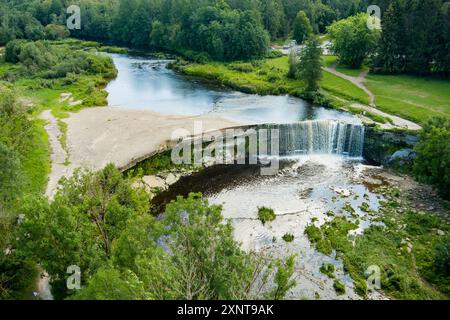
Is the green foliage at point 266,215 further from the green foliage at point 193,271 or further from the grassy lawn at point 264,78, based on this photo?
the grassy lawn at point 264,78

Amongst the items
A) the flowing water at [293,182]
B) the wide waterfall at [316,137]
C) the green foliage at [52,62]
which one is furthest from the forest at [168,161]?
the wide waterfall at [316,137]

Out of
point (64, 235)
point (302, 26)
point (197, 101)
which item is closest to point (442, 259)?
point (64, 235)

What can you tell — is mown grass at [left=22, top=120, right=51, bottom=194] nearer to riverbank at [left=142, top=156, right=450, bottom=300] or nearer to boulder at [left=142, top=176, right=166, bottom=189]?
boulder at [left=142, top=176, right=166, bottom=189]

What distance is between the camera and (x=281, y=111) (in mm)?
57375

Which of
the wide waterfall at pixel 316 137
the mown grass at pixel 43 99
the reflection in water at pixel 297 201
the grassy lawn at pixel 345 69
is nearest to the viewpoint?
the reflection in water at pixel 297 201

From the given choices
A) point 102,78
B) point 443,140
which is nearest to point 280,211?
point 443,140

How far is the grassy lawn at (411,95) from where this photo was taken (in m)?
51.1

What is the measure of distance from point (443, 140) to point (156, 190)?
26.2 metres

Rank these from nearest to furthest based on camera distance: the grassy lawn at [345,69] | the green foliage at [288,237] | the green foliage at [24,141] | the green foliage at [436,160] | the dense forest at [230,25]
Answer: the green foliage at [288,237], the green foliage at [436,160], the green foliage at [24,141], the dense forest at [230,25], the grassy lawn at [345,69]

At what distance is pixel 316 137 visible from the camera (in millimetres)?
48938

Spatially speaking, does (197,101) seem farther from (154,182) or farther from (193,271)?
(193,271)

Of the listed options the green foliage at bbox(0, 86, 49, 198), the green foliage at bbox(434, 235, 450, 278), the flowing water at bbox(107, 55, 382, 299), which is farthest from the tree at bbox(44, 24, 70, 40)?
the green foliage at bbox(434, 235, 450, 278)

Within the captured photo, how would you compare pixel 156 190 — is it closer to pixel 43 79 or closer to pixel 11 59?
pixel 43 79

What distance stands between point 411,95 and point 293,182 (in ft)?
91.4
